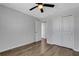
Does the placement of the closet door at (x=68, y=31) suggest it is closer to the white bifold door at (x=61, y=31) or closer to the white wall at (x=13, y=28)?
the white bifold door at (x=61, y=31)

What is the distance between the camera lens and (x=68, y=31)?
15.2 feet

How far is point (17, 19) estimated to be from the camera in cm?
474

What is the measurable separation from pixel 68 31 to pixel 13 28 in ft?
8.94

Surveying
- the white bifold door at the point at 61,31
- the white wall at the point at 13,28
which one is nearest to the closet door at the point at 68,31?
the white bifold door at the point at 61,31

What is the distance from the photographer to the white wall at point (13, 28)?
12.5 feet

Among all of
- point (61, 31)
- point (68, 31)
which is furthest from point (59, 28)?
point (68, 31)

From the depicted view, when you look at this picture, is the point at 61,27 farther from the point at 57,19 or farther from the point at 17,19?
the point at 17,19

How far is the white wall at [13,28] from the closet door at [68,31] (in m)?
2.17

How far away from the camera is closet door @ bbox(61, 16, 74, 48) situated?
Result: 4457 mm

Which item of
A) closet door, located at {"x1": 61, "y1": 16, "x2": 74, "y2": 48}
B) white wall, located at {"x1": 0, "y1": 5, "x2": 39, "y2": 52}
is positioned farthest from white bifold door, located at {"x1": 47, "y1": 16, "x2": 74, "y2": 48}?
white wall, located at {"x1": 0, "y1": 5, "x2": 39, "y2": 52}

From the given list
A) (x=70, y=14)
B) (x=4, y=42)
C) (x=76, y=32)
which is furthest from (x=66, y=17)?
(x=4, y=42)

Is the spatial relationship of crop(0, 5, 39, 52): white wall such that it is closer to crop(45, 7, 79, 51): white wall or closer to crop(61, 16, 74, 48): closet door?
crop(45, 7, 79, 51): white wall

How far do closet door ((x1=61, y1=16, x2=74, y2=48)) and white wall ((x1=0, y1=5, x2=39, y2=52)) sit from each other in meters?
2.17

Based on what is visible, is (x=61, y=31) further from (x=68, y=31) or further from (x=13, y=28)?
(x=13, y=28)
